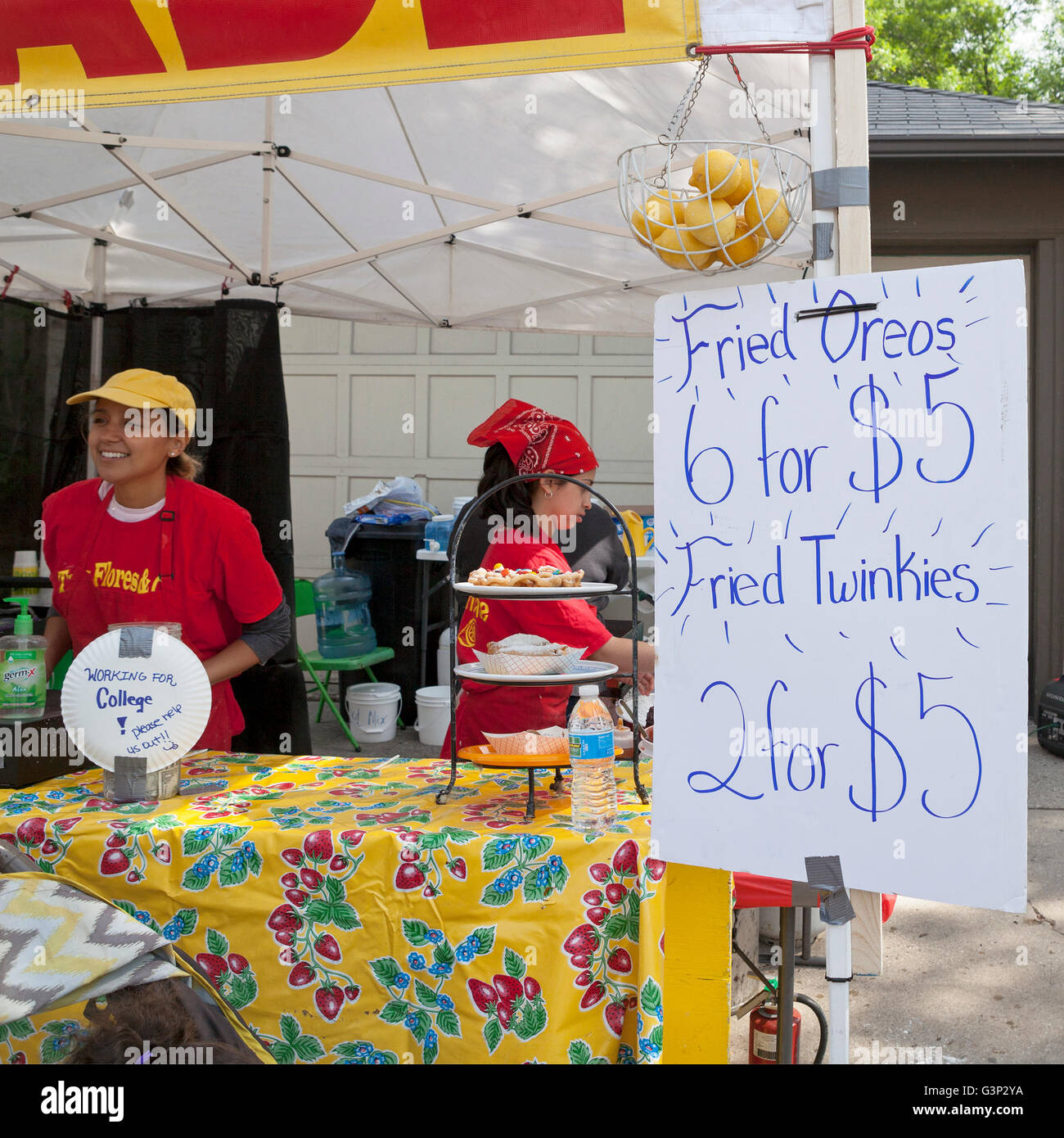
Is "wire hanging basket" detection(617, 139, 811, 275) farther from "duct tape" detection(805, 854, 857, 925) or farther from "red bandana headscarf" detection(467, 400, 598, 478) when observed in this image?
"red bandana headscarf" detection(467, 400, 598, 478)

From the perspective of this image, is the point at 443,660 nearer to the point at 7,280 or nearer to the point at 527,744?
the point at 7,280

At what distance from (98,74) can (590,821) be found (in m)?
1.87

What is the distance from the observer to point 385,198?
4539mm

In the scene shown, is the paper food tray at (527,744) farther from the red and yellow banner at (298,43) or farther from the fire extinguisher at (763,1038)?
the red and yellow banner at (298,43)

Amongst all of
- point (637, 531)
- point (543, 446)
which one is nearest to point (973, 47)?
point (637, 531)

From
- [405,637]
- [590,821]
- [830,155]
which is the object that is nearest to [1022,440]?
[830,155]

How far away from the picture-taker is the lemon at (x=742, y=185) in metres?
1.63

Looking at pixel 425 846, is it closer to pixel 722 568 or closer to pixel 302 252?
pixel 722 568

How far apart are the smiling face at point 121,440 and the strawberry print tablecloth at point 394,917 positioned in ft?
3.35

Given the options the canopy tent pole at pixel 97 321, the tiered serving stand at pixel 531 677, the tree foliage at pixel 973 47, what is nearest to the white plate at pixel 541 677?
the tiered serving stand at pixel 531 677

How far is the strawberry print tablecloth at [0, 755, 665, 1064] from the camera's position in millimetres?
1935

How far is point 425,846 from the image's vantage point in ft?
6.63

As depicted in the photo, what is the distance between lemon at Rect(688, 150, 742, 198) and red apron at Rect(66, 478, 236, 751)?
196 centimetres

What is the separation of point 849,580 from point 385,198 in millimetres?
3642
